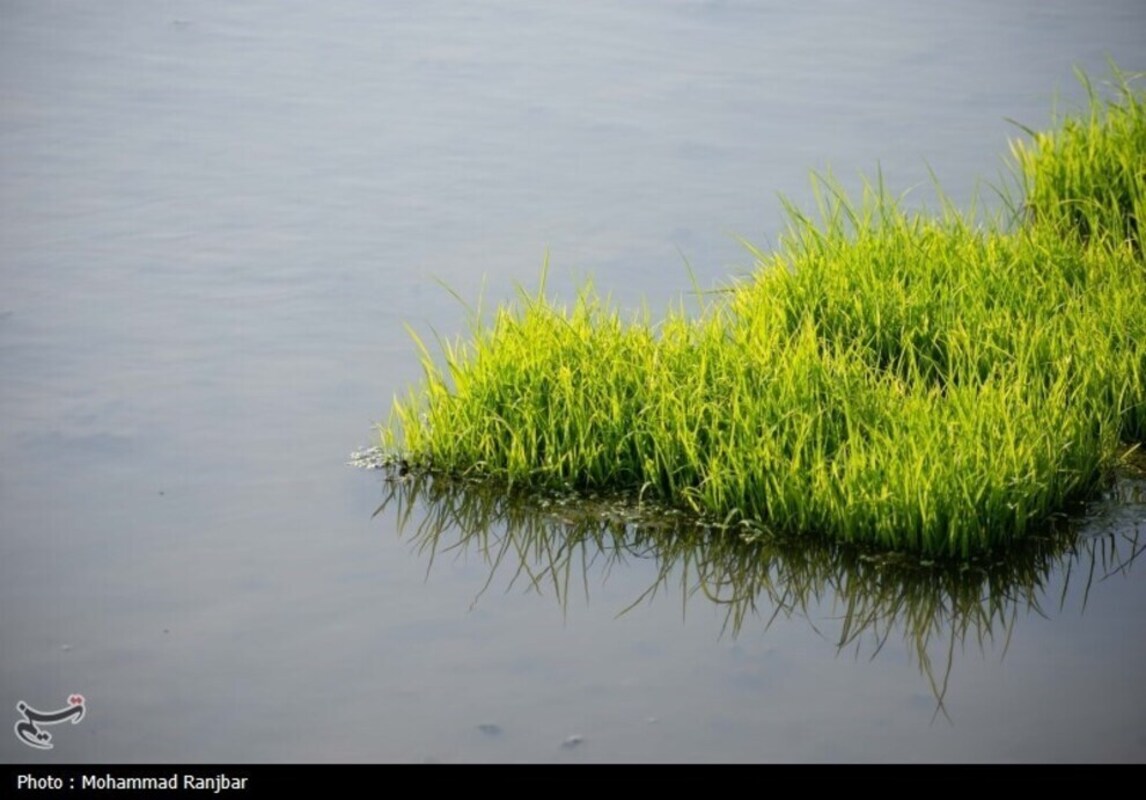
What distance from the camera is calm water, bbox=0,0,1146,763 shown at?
3711mm

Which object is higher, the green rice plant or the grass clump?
the green rice plant

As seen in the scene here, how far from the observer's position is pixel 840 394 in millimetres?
4684

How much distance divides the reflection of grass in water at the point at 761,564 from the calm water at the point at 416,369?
0.05 feet

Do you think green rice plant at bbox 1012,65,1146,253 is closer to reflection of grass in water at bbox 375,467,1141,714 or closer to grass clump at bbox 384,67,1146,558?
grass clump at bbox 384,67,1146,558

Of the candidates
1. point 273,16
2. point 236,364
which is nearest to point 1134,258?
point 236,364

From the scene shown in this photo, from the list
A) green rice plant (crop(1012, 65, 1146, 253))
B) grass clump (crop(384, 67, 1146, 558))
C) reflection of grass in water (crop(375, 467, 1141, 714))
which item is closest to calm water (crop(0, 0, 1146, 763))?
reflection of grass in water (crop(375, 467, 1141, 714))

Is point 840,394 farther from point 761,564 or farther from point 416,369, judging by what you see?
point 416,369

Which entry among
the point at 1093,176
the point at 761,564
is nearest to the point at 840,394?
the point at 761,564

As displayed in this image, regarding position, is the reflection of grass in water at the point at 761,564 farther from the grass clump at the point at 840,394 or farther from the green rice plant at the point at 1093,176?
the green rice plant at the point at 1093,176

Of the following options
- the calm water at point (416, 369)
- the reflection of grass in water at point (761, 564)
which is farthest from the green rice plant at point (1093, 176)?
the reflection of grass in water at point (761, 564)

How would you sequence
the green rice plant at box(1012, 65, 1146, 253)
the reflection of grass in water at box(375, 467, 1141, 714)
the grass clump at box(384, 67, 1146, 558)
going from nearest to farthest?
1. the reflection of grass in water at box(375, 467, 1141, 714)
2. the grass clump at box(384, 67, 1146, 558)
3. the green rice plant at box(1012, 65, 1146, 253)

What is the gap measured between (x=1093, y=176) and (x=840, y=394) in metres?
2.18

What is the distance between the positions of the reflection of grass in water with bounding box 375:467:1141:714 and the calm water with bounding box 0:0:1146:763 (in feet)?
0.05

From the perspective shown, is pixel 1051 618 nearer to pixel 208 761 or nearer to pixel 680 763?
Result: pixel 680 763
